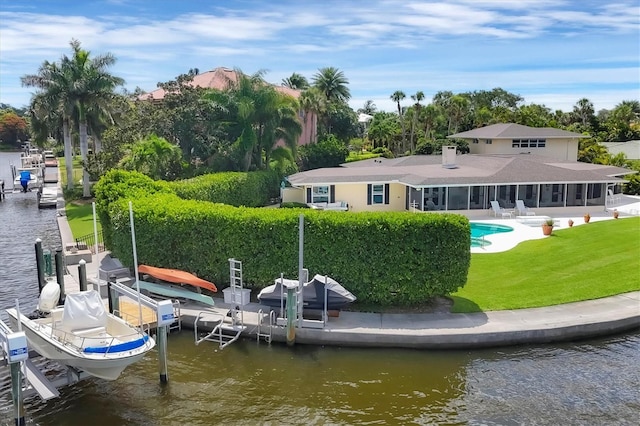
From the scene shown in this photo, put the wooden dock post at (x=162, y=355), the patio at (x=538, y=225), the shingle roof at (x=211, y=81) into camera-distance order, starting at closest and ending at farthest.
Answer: the wooden dock post at (x=162, y=355)
the patio at (x=538, y=225)
the shingle roof at (x=211, y=81)

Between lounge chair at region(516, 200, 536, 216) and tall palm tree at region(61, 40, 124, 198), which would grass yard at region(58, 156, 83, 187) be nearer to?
tall palm tree at region(61, 40, 124, 198)

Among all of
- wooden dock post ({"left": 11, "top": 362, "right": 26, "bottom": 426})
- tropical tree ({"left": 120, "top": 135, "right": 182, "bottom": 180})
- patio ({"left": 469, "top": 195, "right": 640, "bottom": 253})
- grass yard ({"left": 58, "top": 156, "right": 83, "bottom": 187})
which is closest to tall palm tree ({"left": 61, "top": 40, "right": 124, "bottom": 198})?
tropical tree ({"left": 120, "top": 135, "right": 182, "bottom": 180})

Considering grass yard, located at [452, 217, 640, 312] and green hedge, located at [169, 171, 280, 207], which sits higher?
green hedge, located at [169, 171, 280, 207]

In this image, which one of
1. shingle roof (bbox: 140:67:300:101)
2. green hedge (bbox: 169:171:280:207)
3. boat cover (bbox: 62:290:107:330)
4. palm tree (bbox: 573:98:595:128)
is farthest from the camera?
palm tree (bbox: 573:98:595:128)

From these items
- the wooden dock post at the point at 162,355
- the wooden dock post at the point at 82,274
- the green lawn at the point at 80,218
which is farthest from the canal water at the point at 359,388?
the green lawn at the point at 80,218

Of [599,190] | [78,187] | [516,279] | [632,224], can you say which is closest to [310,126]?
[78,187]

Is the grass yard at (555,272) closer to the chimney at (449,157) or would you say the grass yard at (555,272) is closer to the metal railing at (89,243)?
the chimney at (449,157)
